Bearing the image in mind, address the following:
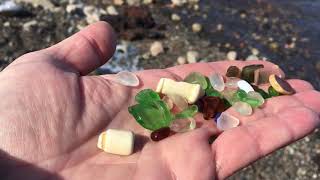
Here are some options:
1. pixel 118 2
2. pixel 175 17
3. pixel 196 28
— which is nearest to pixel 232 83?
pixel 196 28

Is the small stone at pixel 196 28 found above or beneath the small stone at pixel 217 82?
beneath

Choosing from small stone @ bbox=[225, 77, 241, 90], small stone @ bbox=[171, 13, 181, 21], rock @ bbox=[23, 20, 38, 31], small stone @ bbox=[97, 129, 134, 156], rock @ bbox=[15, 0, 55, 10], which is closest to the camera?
small stone @ bbox=[97, 129, 134, 156]

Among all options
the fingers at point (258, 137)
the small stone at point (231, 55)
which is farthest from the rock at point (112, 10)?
Answer: the fingers at point (258, 137)

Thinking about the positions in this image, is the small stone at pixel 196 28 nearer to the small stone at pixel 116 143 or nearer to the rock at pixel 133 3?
the rock at pixel 133 3

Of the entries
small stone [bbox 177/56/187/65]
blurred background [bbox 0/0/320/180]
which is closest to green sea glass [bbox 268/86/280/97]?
blurred background [bbox 0/0/320/180]

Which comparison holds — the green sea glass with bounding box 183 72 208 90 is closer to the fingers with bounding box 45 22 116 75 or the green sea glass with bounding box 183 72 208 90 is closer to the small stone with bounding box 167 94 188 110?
the small stone with bounding box 167 94 188 110

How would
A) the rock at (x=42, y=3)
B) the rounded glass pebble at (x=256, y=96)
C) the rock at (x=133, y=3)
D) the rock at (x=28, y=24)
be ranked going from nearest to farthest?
the rounded glass pebble at (x=256, y=96), the rock at (x=28, y=24), the rock at (x=42, y=3), the rock at (x=133, y=3)

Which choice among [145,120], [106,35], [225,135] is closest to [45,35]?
[106,35]
